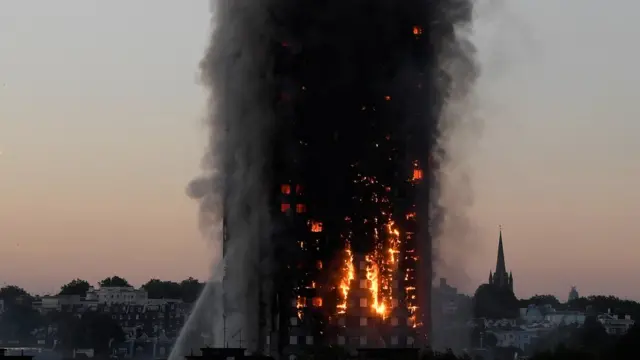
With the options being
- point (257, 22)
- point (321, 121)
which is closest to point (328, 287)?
point (321, 121)

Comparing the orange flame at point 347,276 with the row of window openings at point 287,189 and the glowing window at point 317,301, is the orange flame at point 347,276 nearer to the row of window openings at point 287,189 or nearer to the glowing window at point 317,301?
the glowing window at point 317,301

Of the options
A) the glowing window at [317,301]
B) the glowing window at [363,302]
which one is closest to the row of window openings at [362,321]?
the glowing window at [363,302]

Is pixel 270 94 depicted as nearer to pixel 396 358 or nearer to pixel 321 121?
pixel 321 121

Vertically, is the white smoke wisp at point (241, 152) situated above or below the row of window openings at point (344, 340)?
above

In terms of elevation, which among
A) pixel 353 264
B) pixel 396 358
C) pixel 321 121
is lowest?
pixel 396 358

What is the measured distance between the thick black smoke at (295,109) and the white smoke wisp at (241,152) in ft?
0.35

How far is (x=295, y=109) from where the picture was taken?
626ft

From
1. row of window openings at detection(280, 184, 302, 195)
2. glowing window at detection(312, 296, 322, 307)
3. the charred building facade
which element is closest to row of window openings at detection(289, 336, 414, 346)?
the charred building facade

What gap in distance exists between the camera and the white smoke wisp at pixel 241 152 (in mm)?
189500

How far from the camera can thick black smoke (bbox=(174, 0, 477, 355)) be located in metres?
190

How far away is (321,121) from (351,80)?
5.43m

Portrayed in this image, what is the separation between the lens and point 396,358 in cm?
16262

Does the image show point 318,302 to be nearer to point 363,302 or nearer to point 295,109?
point 363,302

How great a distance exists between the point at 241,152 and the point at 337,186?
10.9 meters
